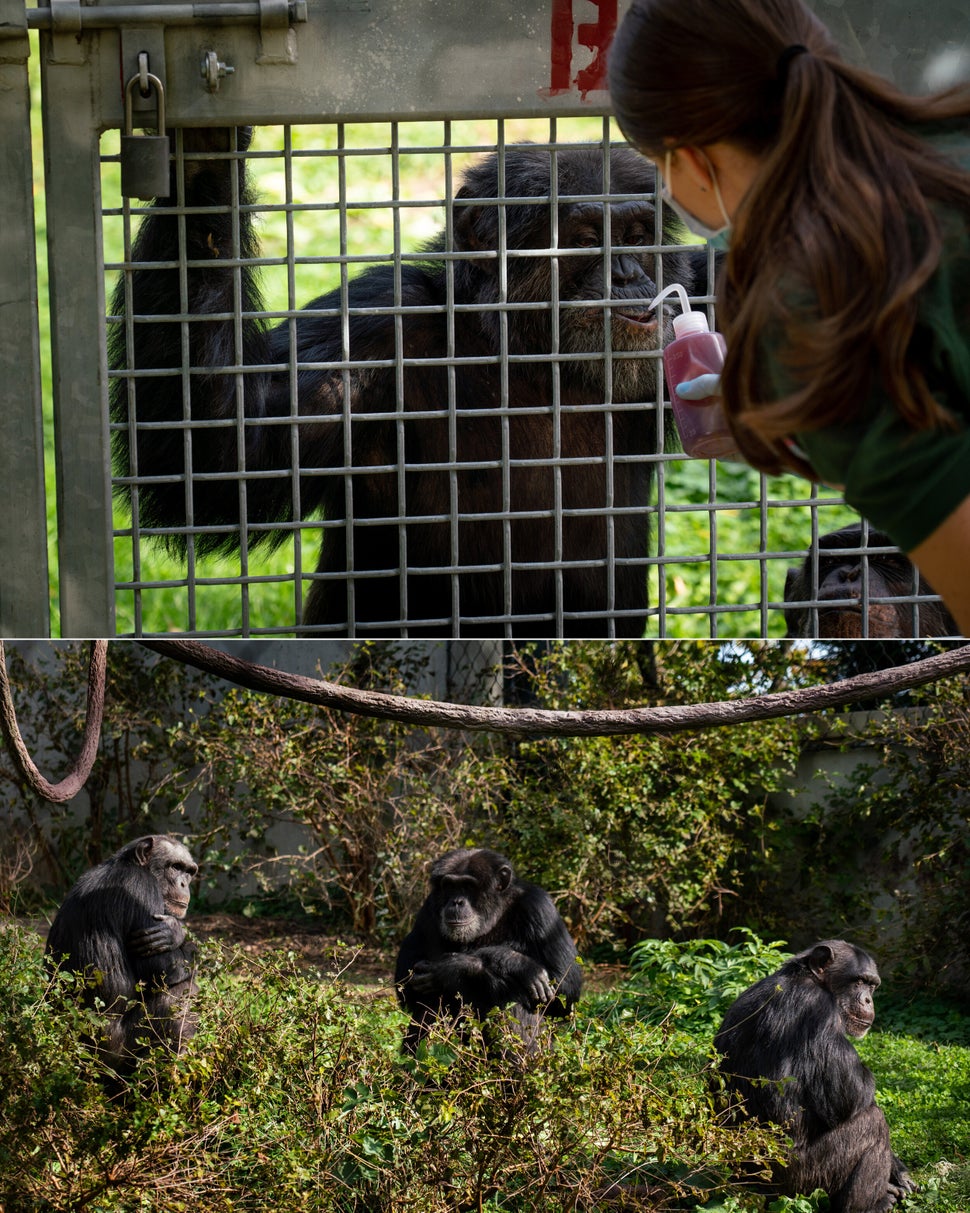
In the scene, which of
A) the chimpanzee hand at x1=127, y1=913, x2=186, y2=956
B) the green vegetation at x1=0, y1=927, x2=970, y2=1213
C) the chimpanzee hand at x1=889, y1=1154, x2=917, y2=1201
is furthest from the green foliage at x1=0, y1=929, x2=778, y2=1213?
the chimpanzee hand at x1=127, y1=913, x2=186, y2=956

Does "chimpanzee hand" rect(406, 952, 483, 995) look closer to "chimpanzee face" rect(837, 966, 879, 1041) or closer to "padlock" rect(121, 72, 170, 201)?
"chimpanzee face" rect(837, 966, 879, 1041)

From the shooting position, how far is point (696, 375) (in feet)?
5.86

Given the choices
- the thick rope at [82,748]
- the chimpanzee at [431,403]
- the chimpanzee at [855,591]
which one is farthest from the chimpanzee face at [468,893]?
the thick rope at [82,748]

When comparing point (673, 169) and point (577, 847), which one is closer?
point (673, 169)

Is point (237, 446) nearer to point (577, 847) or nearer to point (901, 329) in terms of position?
point (901, 329)

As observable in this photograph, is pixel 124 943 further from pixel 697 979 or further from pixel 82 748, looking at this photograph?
pixel 697 979

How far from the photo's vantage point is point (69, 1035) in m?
2.50

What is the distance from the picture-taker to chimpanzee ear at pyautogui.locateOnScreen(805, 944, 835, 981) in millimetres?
3494

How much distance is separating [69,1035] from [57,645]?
4714 millimetres

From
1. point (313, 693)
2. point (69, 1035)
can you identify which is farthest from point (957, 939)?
point (313, 693)

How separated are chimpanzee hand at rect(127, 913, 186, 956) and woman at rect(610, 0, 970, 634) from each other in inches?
124

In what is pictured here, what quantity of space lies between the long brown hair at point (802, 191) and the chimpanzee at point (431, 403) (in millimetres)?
1013

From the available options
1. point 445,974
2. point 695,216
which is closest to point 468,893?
point 445,974

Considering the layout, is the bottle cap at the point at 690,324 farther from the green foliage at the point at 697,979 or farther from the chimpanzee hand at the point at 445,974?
the green foliage at the point at 697,979
